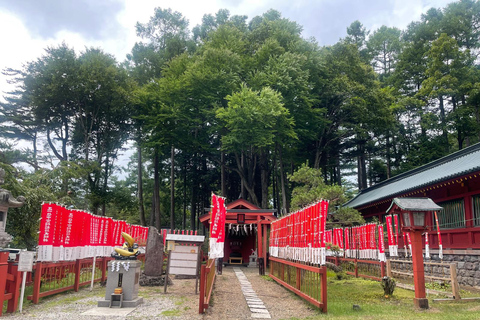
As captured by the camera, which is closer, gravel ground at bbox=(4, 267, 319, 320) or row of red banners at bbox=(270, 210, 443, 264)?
gravel ground at bbox=(4, 267, 319, 320)

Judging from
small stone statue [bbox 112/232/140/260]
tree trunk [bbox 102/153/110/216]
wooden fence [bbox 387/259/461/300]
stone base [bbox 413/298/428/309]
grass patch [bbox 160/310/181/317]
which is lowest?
grass patch [bbox 160/310/181/317]

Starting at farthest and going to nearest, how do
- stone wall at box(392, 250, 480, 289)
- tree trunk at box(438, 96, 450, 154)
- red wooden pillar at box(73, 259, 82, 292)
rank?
tree trunk at box(438, 96, 450, 154)
stone wall at box(392, 250, 480, 289)
red wooden pillar at box(73, 259, 82, 292)

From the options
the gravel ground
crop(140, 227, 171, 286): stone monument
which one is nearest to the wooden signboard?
the gravel ground

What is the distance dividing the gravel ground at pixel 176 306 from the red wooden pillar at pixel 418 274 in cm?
234

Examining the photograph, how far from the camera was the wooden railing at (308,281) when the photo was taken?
6.71 meters

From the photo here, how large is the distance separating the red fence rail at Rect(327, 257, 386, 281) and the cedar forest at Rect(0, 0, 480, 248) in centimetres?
378

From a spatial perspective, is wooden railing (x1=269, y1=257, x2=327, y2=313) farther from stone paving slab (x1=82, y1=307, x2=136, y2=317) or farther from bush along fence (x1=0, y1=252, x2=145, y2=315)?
bush along fence (x1=0, y1=252, x2=145, y2=315)

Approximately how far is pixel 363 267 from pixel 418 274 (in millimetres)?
7068

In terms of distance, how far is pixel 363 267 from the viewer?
46.9 ft

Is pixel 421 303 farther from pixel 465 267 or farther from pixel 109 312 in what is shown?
pixel 109 312

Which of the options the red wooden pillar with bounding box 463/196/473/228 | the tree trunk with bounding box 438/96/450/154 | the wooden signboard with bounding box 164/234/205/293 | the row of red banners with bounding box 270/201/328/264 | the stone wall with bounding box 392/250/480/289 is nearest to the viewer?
the row of red banners with bounding box 270/201/328/264

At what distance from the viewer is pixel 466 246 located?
11914 millimetres

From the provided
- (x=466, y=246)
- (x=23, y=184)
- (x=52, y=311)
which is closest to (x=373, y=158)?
(x=466, y=246)

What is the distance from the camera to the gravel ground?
6474 mm
